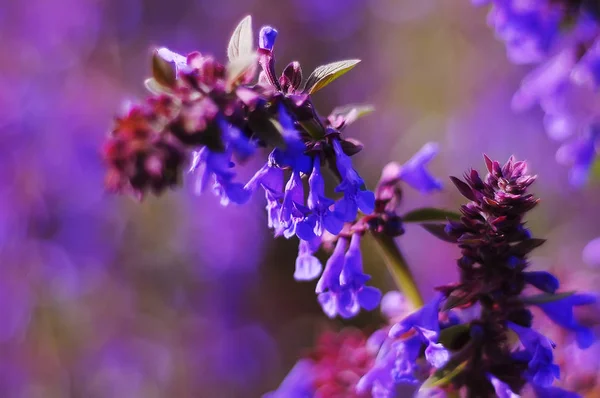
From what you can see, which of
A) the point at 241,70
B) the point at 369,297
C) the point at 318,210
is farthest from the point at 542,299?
the point at 241,70

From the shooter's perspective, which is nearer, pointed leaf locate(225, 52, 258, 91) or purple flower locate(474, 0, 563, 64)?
pointed leaf locate(225, 52, 258, 91)

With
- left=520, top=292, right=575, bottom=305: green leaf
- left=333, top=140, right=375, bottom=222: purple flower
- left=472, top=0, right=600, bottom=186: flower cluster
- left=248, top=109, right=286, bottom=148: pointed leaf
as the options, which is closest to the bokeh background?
left=472, top=0, right=600, bottom=186: flower cluster

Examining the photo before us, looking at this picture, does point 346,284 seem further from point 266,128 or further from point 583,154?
point 583,154

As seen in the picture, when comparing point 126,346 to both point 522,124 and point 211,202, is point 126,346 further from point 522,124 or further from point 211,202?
point 522,124

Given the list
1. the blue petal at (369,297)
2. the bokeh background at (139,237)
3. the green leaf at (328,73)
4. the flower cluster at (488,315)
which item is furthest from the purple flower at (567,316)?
the bokeh background at (139,237)

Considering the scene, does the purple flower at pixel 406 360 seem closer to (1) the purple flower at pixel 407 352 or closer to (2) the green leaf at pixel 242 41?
(1) the purple flower at pixel 407 352

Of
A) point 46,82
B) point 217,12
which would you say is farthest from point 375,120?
point 46,82

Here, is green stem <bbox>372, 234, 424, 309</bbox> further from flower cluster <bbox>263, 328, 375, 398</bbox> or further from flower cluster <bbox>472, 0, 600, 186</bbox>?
flower cluster <bbox>472, 0, 600, 186</bbox>
